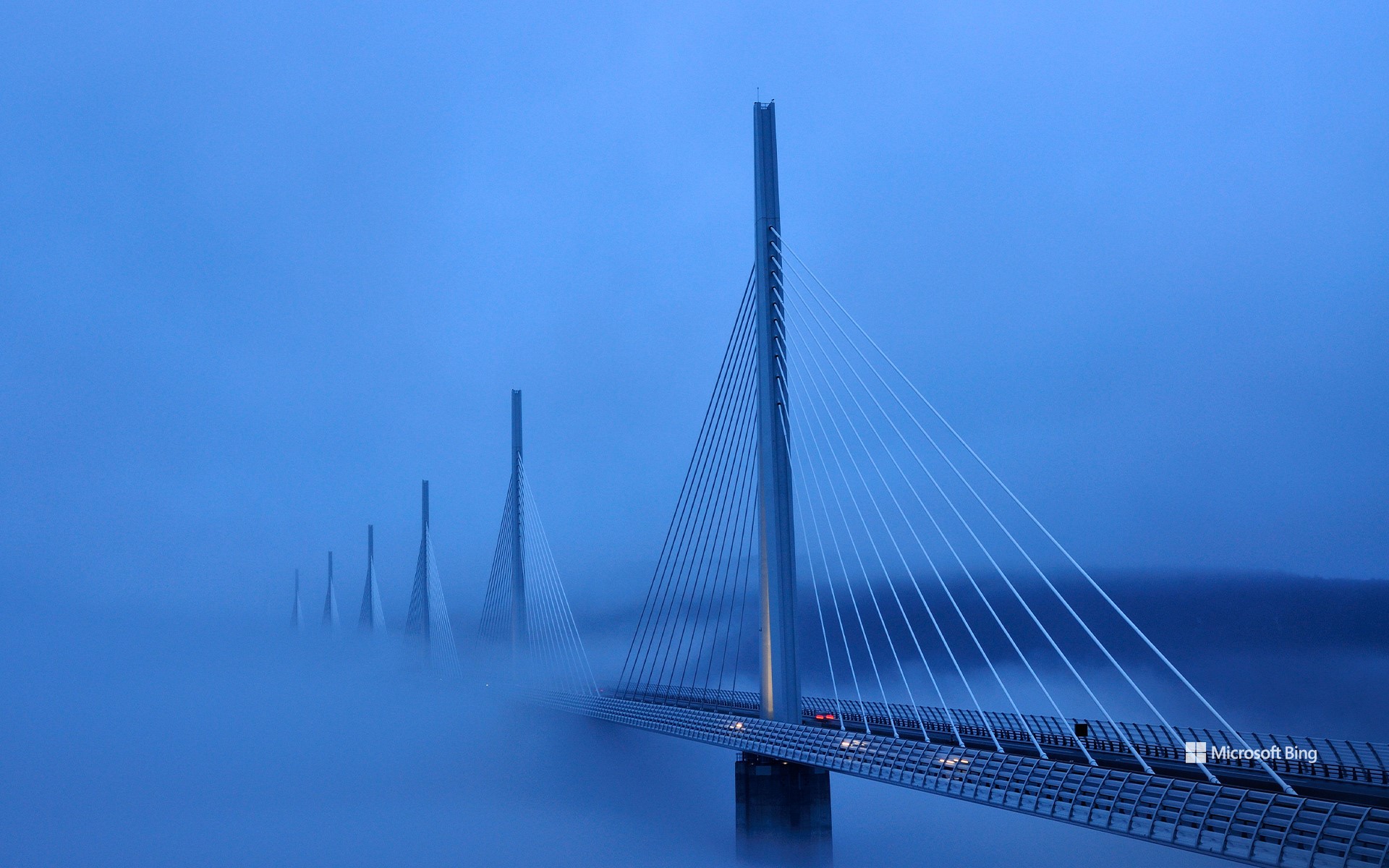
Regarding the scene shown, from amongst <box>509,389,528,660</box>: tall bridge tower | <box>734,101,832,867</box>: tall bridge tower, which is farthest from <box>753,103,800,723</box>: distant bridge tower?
<box>509,389,528,660</box>: tall bridge tower

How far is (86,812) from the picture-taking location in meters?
38.8

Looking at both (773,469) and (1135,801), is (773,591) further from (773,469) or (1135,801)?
(1135,801)

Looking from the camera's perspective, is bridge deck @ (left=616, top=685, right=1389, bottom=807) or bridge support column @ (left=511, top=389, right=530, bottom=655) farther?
bridge support column @ (left=511, top=389, right=530, bottom=655)

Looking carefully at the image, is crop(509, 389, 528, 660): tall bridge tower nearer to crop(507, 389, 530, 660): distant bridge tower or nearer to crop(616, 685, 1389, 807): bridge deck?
crop(507, 389, 530, 660): distant bridge tower

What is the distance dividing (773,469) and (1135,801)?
12711 millimetres

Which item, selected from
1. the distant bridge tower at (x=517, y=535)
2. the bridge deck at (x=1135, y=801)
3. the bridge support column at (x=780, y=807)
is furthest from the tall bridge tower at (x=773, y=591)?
the distant bridge tower at (x=517, y=535)

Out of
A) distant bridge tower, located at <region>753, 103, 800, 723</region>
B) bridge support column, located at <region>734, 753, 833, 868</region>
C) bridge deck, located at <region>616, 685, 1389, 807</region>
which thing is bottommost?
bridge support column, located at <region>734, 753, 833, 868</region>

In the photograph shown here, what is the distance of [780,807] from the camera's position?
26125 millimetres

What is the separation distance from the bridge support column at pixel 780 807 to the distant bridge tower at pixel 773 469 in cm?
304

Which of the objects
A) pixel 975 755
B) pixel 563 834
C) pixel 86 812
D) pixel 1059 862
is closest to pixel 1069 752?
pixel 975 755

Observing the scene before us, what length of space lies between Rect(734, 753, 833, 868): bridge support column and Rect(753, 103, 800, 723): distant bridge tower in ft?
9.98

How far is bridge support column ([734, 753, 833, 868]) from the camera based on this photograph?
25.7 metres

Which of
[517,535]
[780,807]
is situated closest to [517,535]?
[517,535]

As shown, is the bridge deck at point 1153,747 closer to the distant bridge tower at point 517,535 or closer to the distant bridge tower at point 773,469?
the distant bridge tower at point 773,469
